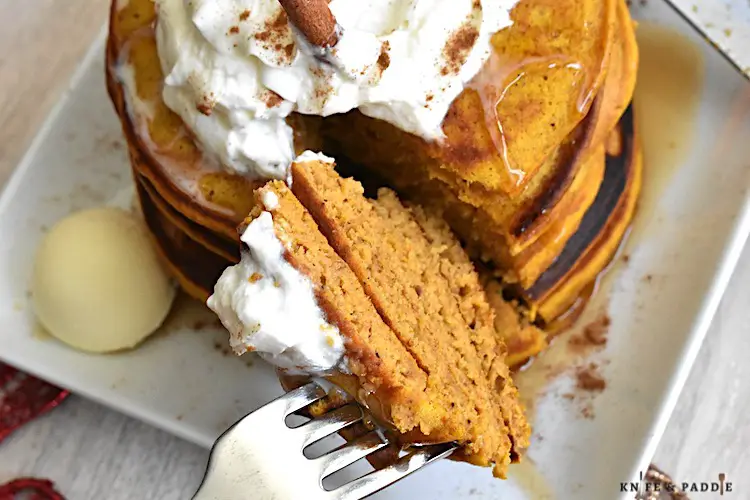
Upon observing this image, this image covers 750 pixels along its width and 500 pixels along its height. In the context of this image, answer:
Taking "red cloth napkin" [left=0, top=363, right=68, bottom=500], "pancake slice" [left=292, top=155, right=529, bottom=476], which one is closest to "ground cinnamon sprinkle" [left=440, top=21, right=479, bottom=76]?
"pancake slice" [left=292, top=155, right=529, bottom=476]

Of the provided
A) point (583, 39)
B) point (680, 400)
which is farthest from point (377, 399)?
point (680, 400)

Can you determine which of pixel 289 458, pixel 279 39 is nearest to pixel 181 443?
pixel 289 458

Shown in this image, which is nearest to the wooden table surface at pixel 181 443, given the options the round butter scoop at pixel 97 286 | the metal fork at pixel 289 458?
the round butter scoop at pixel 97 286

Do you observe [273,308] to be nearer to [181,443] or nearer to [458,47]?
[458,47]

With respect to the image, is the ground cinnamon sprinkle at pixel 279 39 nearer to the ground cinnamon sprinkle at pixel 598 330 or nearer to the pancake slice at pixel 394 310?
the pancake slice at pixel 394 310

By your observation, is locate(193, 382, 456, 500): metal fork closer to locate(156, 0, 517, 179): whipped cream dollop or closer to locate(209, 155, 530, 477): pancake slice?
locate(209, 155, 530, 477): pancake slice
